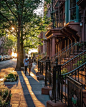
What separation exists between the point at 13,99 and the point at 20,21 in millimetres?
15944

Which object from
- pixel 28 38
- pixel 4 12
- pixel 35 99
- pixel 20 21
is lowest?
pixel 35 99

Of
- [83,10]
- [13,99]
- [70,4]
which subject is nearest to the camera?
[13,99]

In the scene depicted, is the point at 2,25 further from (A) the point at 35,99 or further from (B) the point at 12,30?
(A) the point at 35,99

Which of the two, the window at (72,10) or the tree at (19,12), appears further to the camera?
the tree at (19,12)

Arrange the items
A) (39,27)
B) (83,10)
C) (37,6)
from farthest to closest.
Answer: (39,27) < (37,6) < (83,10)

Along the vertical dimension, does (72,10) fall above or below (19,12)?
below

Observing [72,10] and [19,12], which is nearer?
[72,10]

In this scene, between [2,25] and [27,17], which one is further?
[2,25]

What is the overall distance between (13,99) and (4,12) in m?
19.1

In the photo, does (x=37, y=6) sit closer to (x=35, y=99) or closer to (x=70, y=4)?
(x=70, y=4)

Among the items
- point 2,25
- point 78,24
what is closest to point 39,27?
point 2,25

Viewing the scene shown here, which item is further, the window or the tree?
the tree

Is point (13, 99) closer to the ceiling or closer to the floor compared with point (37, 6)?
closer to the floor

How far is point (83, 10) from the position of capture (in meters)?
15.1
